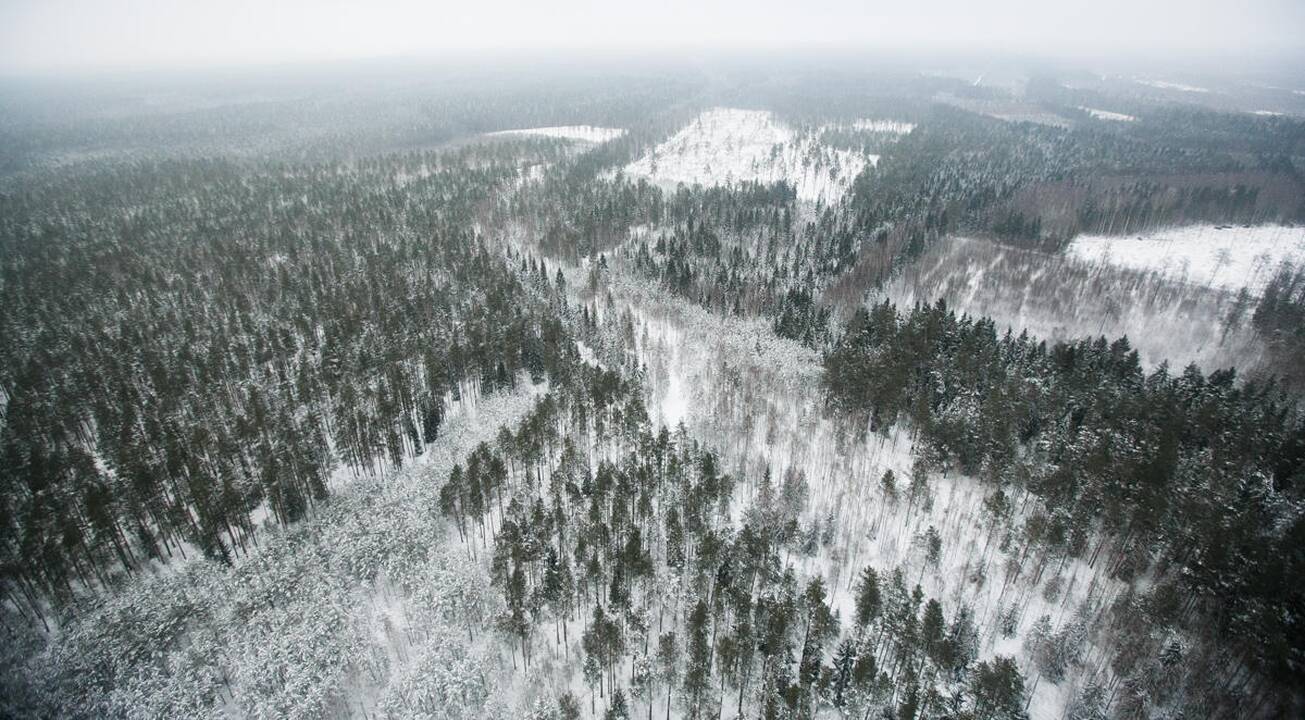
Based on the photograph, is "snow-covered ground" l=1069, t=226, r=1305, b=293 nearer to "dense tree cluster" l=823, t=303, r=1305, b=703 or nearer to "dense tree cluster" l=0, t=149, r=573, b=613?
"dense tree cluster" l=823, t=303, r=1305, b=703

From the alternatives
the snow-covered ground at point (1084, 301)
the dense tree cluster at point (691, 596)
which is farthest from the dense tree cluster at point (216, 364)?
the snow-covered ground at point (1084, 301)

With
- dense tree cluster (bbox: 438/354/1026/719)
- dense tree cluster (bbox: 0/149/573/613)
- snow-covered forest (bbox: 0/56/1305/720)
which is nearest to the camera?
dense tree cluster (bbox: 438/354/1026/719)

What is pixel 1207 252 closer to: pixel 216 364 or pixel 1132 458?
pixel 1132 458

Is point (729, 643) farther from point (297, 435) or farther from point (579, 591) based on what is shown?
point (297, 435)

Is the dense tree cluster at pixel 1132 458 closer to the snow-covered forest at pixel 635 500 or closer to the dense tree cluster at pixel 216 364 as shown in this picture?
the snow-covered forest at pixel 635 500

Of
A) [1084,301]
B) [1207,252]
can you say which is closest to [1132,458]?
[1084,301]

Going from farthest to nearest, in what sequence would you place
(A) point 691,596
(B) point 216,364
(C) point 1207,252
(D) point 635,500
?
(C) point 1207,252 → (B) point 216,364 → (D) point 635,500 → (A) point 691,596

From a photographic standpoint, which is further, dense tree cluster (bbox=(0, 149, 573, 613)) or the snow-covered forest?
dense tree cluster (bbox=(0, 149, 573, 613))

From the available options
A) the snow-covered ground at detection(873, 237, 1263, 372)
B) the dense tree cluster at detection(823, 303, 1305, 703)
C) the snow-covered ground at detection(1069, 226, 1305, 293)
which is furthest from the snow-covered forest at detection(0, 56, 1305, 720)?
the snow-covered ground at detection(1069, 226, 1305, 293)
